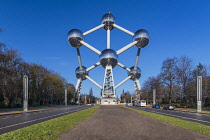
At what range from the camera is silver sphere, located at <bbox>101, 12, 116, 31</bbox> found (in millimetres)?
89562

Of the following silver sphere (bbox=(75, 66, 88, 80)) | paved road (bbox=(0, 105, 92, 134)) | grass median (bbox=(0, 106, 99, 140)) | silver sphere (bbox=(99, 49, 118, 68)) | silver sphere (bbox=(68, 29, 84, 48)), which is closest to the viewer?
grass median (bbox=(0, 106, 99, 140))

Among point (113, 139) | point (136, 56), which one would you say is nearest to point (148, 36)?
point (136, 56)

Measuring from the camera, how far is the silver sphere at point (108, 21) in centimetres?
8956

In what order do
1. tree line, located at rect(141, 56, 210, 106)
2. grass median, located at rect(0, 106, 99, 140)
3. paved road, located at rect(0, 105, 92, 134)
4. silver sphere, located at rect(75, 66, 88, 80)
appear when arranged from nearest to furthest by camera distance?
1. grass median, located at rect(0, 106, 99, 140)
2. paved road, located at rect(0, 105, 92, 134)
3. tree line, located at rect(141, 56, 210, 106)
4. silver sphere, located at rect(75, 66, 88, 80)

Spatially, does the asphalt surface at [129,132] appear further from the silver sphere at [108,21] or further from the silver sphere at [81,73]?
the silver sphere at [81,73]

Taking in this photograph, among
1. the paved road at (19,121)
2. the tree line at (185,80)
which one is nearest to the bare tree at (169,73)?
the tree line at (185,80)

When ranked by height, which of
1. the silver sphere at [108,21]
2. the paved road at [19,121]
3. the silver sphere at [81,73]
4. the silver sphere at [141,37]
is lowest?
the paved road at [19,121]

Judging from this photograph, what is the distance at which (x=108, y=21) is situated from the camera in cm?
8944

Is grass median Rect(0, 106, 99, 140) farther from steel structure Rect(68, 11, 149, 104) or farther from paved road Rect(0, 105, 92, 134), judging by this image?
steel structure Rect(68, 11, 149, 104)

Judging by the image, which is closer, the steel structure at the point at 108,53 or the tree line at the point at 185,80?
the tree line at the point at 185,80

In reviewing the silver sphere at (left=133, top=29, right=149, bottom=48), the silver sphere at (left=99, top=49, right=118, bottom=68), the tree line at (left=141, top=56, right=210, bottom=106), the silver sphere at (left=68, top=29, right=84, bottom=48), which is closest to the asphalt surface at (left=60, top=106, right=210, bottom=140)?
the tree line at (left=141, top=56, right=210, bottom=106)

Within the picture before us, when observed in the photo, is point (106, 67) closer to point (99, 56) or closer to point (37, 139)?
point (99, 56)

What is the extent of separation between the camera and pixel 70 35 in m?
85.1

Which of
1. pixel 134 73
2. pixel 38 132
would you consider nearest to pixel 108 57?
pixel 134 73
